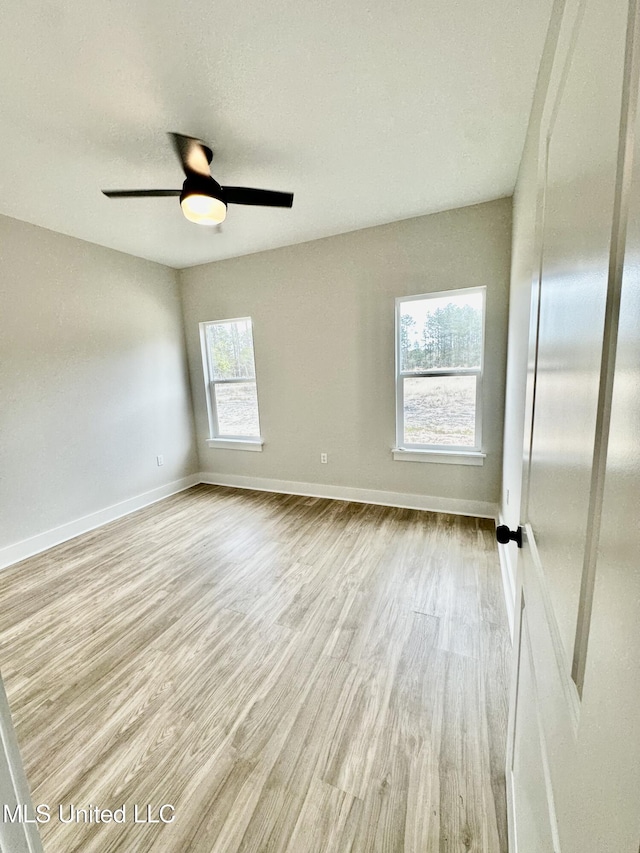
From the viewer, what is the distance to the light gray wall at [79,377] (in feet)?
8.73

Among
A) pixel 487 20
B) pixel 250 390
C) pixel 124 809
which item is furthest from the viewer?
pixel 250 390

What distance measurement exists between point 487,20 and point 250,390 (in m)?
3.30

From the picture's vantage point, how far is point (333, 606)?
6.51 feet

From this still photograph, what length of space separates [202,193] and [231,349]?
91.3 inches

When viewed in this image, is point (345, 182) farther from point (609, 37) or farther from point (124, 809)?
point (124, 809)

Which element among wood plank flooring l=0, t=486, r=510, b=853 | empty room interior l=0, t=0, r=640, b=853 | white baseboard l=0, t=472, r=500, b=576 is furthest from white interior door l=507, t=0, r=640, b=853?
white baseboard l=0, t=472, r=500, b=576

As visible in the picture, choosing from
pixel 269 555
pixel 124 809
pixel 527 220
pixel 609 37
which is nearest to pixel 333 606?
pixel 269 555

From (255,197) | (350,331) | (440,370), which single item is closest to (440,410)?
(440,370)

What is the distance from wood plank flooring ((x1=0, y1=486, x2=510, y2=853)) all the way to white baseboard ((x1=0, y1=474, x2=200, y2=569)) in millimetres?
220

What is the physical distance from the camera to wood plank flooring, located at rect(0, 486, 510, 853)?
1.04 meters

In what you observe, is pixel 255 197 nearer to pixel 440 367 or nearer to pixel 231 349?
pixel 440 367

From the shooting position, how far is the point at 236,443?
13.5ft

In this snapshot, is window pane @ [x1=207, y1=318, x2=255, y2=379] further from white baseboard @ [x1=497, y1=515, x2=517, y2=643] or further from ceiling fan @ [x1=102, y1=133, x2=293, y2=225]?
white baseboard @ [x1=497, y1=515, x2=517, y2=643]

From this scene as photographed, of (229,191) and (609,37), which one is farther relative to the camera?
(229,191)
